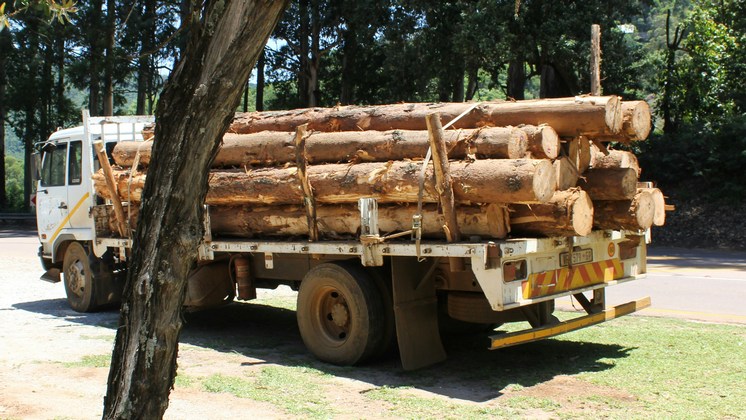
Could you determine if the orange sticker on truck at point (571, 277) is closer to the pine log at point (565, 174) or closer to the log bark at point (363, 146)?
the pine log at point (565, 174)

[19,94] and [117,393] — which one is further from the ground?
[19,94]

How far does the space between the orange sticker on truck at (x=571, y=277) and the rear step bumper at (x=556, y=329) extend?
326 millimetres

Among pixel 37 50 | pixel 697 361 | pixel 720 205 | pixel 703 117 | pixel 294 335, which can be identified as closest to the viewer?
pixel 697 361

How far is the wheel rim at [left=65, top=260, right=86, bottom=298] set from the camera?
12586mm

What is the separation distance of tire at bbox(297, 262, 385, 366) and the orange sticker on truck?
162cm

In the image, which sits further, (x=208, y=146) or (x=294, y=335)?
(x=294, y=335)

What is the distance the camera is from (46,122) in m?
42.4

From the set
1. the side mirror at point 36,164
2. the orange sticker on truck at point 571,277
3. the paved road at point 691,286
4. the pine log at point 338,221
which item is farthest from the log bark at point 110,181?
the orange sticker on truck at point 571,277

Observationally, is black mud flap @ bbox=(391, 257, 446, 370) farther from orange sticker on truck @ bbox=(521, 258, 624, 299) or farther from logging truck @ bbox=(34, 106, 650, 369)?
orange sticker on truck @ bbox=(521, 258, 624, 299)

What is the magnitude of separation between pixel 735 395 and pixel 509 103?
10.9 ft

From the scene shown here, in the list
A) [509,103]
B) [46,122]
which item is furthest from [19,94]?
[509,103]

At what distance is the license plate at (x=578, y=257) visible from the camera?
8242mm

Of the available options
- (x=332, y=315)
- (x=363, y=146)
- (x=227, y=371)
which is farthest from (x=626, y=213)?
(x=227, y=371)

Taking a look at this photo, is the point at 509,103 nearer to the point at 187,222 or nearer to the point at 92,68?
the point at 187,222
